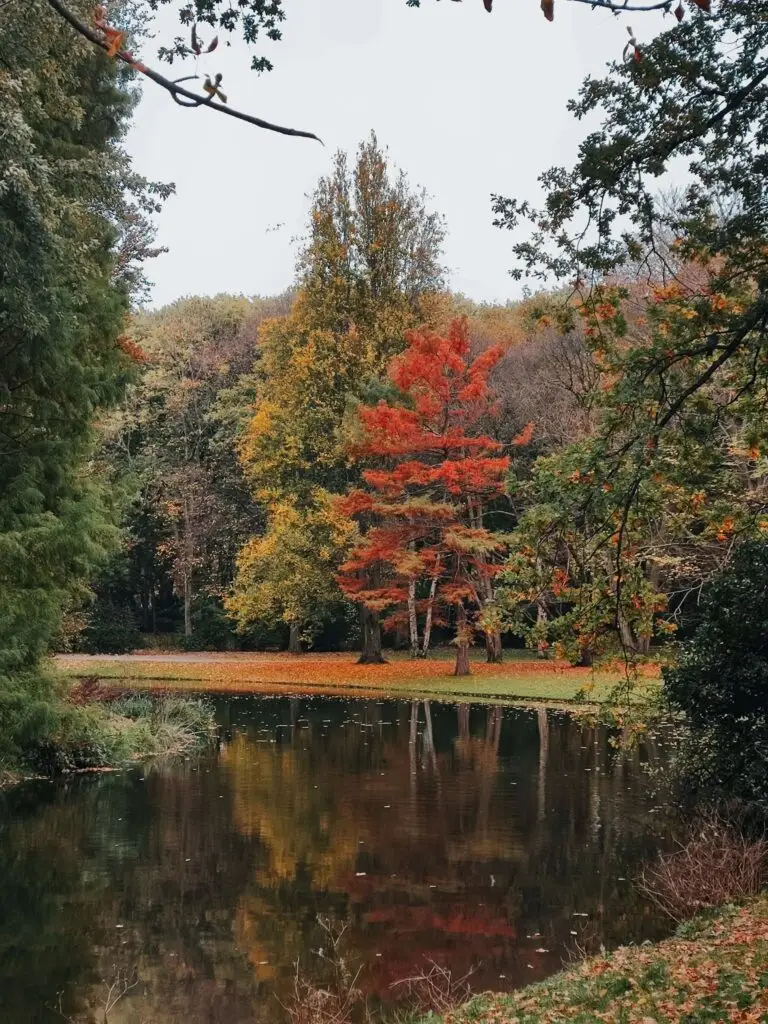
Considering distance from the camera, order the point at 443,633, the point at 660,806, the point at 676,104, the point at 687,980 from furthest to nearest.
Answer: the point at 443,633 < the point at 660,806 < the point at 676,104 < the point at 687,980

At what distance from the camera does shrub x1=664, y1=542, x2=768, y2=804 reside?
8.90 meters

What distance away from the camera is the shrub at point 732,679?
890cm

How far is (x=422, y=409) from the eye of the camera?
1033 inches

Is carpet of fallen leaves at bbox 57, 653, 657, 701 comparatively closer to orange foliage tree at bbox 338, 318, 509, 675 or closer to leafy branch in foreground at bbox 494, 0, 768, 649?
orange foliage tree at bbox 338, 318, 509, 675

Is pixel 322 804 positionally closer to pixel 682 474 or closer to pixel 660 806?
pixel 660 806

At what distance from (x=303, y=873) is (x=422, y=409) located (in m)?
17.8

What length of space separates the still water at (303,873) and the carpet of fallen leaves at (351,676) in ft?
26.7

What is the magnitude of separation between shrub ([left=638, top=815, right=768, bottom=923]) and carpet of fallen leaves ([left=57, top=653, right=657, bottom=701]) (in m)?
13.3

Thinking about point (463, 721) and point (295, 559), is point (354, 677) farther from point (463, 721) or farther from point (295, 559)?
point (463, 721)

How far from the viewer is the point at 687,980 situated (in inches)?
225

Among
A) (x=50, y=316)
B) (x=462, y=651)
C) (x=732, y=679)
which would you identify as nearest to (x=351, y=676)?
(x=462, y=651)

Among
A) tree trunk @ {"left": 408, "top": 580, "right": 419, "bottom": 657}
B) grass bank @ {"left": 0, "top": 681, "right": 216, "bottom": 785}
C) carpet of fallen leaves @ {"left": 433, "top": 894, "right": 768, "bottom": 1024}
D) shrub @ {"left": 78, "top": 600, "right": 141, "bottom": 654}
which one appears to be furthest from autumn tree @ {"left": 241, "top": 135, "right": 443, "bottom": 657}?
carpet of fallen leaves @ {"left": 433, "top": 894, "right": 768, "bottom": 1024}

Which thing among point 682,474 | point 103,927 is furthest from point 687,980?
point 103,927

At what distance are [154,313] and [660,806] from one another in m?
42.6
